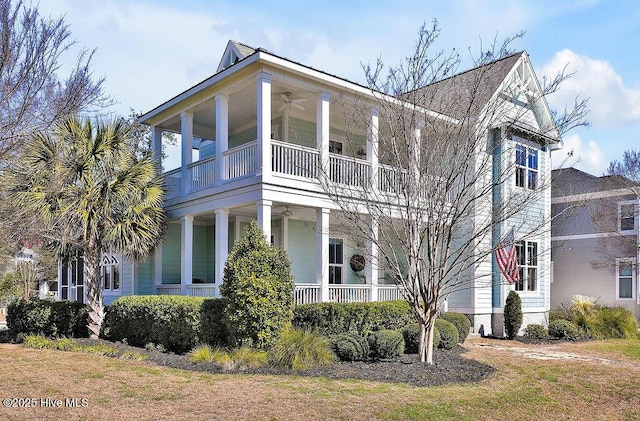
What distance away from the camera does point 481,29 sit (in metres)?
10.9

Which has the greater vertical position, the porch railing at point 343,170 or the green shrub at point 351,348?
the porch railing at point 343,170

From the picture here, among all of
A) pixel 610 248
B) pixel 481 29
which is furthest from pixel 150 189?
pixel 610 248

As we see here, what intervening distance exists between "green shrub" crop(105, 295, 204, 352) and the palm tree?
2.24 feet

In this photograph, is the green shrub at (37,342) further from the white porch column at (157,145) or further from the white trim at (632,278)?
the white trim at (632,278)

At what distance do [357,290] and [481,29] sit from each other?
7.41 metres

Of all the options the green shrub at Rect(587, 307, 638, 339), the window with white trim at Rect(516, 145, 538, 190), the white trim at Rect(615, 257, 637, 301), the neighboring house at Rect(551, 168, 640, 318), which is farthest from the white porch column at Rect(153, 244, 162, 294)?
the white trim at Rect(615, 257, 637, 301)

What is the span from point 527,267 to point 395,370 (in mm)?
11172

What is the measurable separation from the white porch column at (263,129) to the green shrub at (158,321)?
10.6ft

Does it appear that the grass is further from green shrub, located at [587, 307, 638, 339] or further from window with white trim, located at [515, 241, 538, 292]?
window with white trim, located at [515, 241, 538, 292]

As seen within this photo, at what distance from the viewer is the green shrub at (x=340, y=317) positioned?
1248cm

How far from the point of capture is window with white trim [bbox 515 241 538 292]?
19359 millimetres

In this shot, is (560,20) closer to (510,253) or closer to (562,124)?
(562,124)

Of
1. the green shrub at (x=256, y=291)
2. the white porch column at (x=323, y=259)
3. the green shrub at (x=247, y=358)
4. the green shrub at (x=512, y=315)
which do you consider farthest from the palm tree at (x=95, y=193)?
the green shrub at (x=512, y=315)

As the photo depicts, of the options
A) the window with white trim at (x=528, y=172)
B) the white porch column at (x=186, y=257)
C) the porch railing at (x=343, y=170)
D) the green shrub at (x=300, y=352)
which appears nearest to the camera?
the green shrub at (x=300, y=352)
